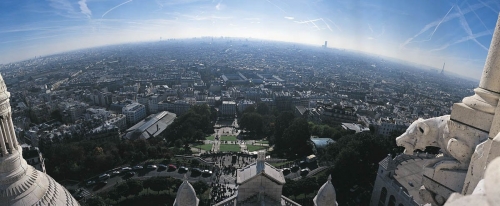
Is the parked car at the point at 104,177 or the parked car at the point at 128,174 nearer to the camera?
the parked car at the point at 104,177

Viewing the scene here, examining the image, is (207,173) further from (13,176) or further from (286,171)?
(13,176)

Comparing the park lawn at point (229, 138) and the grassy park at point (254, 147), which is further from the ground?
the grassy park at point (254, 147)

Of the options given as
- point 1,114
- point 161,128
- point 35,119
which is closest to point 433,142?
point 1,114

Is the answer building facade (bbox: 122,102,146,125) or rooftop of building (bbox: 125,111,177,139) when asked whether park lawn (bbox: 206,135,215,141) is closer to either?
rooftop of building (bbox: 125,111,177,139)

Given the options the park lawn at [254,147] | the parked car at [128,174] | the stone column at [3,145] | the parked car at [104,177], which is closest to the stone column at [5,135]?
the stone column at [3,145]

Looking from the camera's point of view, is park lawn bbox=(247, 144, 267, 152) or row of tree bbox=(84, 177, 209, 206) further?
park lawn bbox=(247, 144, 267, 152)

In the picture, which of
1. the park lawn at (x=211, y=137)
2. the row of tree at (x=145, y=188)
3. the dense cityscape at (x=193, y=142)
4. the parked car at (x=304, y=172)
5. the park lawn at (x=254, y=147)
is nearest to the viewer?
the row of tree at (x=145, y=188)

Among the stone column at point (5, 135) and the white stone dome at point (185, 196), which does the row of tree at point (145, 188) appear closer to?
the stone column at point (5, 135)

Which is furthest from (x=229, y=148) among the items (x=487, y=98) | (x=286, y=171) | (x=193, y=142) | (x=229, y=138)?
(x=487, y=98)

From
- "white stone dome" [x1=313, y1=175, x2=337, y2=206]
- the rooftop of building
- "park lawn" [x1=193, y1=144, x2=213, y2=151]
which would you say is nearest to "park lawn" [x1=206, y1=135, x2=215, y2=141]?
"park lawn" [x1=193, y1=144, x2=213, y2=151]

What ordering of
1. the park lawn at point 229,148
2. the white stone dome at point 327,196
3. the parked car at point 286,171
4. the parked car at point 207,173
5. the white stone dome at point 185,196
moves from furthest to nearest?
the park lawn at point 229,148, the parked car at point 286,171, the parked car at point 207,173, the white stone dome at point 327,196, the white stone dome at point 185,196

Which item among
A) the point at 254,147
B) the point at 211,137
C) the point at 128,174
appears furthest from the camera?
the point at 211,137

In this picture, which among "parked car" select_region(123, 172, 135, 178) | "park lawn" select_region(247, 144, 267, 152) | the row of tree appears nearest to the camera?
the row of tree
